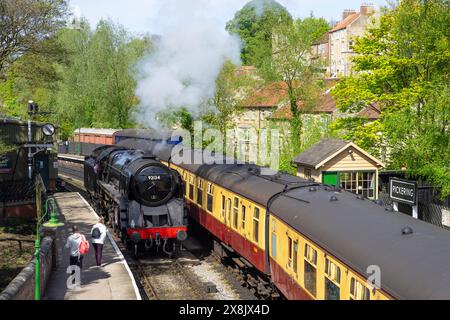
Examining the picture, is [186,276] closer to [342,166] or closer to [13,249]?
[13,249]

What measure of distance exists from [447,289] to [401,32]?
23.1 meters

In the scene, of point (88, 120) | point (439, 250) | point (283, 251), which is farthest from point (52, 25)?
point (88, 120)

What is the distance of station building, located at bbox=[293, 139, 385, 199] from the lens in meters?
23.5

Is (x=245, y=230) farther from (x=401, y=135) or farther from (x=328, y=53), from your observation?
(x=328, y=53)

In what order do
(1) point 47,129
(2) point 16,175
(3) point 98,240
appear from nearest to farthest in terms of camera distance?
Answer: 1. (3) point 98,240
2. (1) point 47,129
3. (2) point 16,175

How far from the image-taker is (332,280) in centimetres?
902

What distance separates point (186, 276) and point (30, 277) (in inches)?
225

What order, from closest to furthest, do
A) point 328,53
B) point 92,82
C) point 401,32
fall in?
point 401,32
point 92,82
point 328,53

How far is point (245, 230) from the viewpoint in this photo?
14555mm

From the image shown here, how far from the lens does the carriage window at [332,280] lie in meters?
8.81

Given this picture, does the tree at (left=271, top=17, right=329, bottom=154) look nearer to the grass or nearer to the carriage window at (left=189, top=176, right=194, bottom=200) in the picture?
the carriage window at (left=189, top=176, right=194, bottom=200)

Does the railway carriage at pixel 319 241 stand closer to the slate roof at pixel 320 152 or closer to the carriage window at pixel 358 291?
the carriage window at pixel 358 291

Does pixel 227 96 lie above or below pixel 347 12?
below

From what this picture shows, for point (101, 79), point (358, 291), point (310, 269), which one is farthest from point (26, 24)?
point (101, 79)
